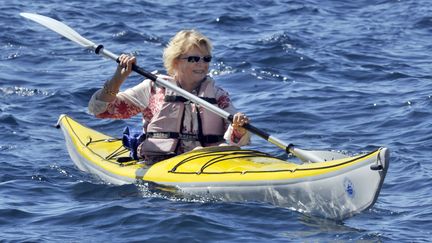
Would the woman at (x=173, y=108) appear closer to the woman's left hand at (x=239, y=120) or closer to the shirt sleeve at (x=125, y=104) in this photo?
the shirt sleeve at (x=125, y=104)

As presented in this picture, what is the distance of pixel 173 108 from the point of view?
832 cm

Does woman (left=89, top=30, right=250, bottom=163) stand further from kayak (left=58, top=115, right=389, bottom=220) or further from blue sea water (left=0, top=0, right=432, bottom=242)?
blue sea water (left=0, top=0, right=432, bottom=242)

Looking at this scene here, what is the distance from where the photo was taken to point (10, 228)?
708cm

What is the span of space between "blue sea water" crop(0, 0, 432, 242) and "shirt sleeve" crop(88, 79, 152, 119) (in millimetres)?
547

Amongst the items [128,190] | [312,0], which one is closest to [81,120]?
[128,190]

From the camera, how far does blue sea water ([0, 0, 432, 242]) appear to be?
7.12 metres

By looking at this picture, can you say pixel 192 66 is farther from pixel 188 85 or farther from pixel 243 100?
pixel 243 100

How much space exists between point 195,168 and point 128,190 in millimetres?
542

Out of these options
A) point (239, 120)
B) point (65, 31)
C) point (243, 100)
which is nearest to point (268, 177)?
point (239, 120)

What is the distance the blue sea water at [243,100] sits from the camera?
7121 millimetres

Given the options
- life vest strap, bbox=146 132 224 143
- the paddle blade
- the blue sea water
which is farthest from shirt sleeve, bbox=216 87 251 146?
the paddle blade

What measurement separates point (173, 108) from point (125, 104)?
0.35 metres

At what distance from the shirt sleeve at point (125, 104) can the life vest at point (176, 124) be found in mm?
150

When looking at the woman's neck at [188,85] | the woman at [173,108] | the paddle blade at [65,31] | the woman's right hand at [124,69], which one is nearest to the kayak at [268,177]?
the woman at [173,108]
